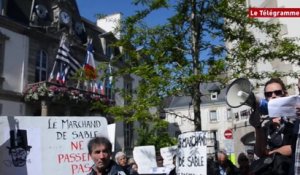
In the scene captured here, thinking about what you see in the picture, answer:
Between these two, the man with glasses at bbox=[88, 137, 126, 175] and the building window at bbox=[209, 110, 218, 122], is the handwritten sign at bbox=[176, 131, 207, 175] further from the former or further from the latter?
the building window at bbox=[209, 110, 218, 122]

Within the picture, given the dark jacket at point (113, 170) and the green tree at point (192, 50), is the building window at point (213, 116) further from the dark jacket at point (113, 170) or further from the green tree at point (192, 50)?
the dark jacket at point (113, 170)

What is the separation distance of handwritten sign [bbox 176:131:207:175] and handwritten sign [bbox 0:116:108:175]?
144 centimetres

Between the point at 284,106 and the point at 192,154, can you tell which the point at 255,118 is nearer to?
the point at 284,106

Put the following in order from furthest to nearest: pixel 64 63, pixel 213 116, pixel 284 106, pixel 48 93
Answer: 1. pixel 213 116
2. pixel 48 93
3. pixel 64 63
4. pixel 284 106

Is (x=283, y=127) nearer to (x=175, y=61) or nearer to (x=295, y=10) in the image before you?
(x=295, y=10)

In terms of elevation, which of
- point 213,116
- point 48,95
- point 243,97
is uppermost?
point 48,95

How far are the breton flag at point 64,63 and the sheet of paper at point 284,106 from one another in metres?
18.4

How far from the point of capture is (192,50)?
8.97 m

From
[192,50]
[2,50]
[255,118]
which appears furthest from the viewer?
[2,50]

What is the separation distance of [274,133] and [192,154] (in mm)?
3460

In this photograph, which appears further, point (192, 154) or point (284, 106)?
point (192, 154)

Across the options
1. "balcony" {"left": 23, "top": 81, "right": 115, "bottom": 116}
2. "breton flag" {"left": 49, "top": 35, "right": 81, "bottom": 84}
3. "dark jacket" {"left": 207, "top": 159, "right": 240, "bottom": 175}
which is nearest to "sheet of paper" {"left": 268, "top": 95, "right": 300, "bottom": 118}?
"dark jacket" {"left": 207, "top": 159, "right": 240, "bottom": 175}

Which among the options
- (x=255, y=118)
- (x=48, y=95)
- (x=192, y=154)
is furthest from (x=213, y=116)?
(x=255, y=118)

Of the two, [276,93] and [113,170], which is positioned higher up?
[276,93]
